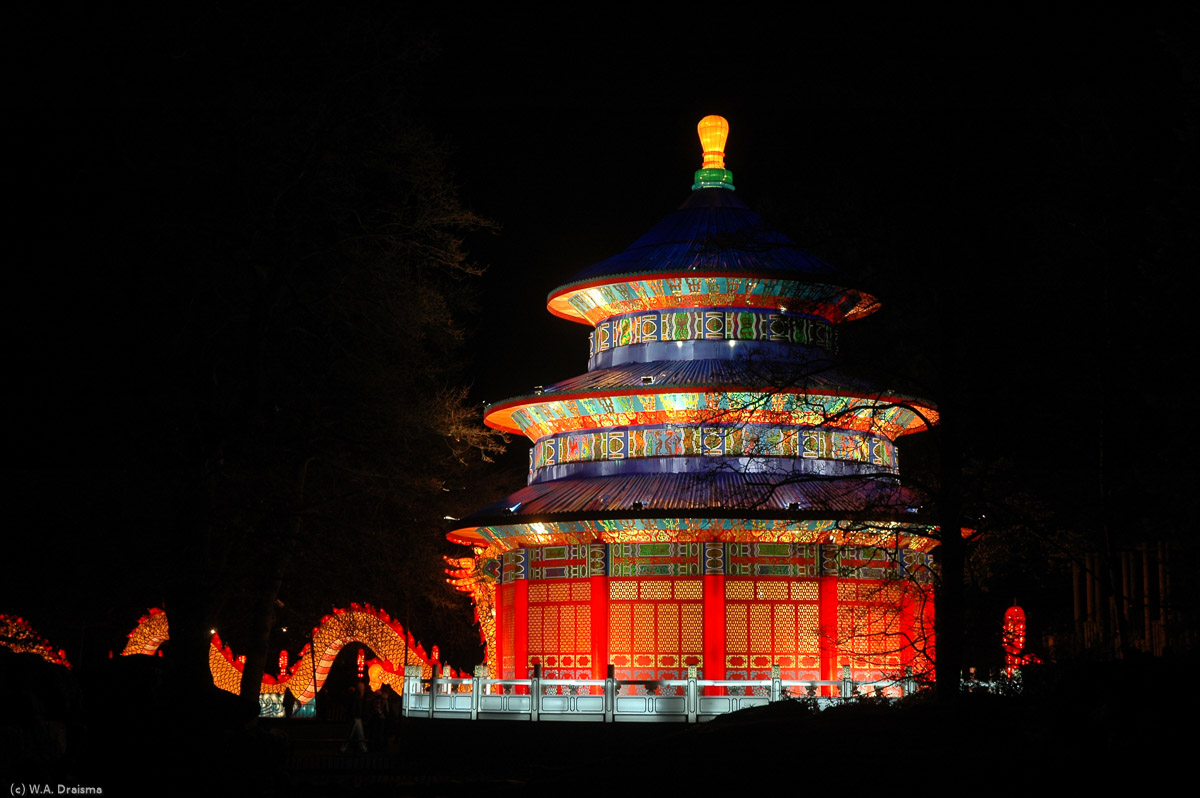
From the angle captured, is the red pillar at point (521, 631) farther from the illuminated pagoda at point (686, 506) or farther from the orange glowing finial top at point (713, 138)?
the orange glowing finial top at point (713, 138)

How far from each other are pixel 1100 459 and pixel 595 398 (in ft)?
53.4

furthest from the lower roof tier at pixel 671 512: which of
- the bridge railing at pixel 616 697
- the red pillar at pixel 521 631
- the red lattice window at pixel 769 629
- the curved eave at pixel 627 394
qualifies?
the bridge railing at pixel 616 697

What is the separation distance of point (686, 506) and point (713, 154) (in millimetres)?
13374

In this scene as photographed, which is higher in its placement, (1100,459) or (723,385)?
(723,385)

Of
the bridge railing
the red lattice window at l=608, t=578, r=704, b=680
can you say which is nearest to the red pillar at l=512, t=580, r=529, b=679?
the red lattice window at l=608, t=578, r=704, b=680

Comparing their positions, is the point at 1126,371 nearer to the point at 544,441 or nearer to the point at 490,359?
the point at 544,441

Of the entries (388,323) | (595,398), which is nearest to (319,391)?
(388,323)

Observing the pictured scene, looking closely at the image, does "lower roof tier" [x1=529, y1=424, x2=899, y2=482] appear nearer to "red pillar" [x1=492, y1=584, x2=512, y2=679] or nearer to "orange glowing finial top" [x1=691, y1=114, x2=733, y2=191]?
"red pillar" [x1=492, y1=584, x2=512, y2=679]

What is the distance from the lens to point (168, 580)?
2520 cm

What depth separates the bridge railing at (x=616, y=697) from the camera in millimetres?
30031

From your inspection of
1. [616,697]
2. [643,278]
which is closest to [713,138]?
[643,278]

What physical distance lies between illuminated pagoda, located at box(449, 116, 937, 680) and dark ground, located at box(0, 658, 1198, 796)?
11.4 metres

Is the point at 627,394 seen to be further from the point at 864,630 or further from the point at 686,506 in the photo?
the point at 864,630

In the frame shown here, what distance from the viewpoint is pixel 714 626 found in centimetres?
3466
